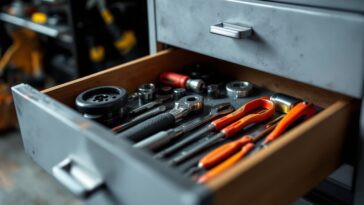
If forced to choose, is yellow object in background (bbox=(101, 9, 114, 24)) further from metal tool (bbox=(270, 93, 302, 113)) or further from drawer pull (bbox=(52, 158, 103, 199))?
drawer pull (bbox=(52, 158, 103, 199))

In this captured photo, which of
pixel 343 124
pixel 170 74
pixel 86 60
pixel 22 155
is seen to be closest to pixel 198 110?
pixel 170 74

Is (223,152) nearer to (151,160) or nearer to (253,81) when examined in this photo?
(151,160)

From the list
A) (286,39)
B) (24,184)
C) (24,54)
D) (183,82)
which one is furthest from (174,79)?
(24,54)

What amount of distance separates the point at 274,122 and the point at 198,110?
4.9 inches

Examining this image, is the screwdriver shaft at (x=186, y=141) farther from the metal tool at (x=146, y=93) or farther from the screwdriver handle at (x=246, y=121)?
the metal tool at (x=146, y=93)

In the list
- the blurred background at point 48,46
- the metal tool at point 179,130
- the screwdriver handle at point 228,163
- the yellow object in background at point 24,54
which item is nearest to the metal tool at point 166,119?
the metal tool at point 179,130

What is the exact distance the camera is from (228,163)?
1.71ft

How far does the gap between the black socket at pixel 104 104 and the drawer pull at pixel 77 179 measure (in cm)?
11

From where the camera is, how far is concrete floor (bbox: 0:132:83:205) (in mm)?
1556

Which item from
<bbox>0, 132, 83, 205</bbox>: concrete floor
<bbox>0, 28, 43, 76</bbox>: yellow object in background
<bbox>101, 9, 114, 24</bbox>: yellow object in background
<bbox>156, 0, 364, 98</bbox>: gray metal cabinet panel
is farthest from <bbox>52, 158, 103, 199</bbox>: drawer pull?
<bbox>0, 28, 43, 76</bbox>: yellow object in background

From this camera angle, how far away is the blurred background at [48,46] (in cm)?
160

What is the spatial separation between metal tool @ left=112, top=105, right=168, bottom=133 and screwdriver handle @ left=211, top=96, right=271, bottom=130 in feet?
0.34

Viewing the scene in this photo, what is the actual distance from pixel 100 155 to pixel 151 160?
7 centimetres

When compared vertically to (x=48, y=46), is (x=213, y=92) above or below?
above
